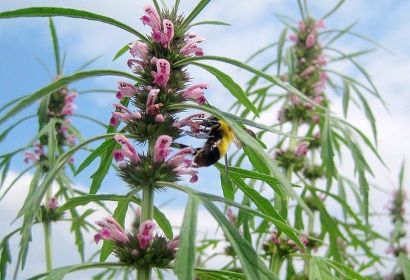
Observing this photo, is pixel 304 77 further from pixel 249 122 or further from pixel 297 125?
pixel 249 122

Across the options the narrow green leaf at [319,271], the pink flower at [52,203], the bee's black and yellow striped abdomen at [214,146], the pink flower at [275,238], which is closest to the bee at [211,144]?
the bee's black and yellow striped abdomen at [214,146]

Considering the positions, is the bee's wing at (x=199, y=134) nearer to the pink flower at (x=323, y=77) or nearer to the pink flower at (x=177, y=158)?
the pink flower at (x=177, y=158)

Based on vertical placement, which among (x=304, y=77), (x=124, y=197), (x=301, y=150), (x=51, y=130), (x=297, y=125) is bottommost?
(x=124, y=197)

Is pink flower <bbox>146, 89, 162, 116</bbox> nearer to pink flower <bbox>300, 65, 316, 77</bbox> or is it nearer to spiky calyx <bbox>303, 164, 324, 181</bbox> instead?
pink flower <bbox>300, 65, 316, 77</bbox>

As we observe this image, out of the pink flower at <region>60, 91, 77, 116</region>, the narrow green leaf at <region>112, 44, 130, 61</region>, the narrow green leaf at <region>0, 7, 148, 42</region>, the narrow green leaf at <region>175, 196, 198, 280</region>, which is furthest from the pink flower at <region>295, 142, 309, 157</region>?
the narrow green leaf at <region>175, 196, 198, 280</region>

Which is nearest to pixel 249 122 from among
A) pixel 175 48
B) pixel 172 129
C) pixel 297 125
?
pixel 172 129

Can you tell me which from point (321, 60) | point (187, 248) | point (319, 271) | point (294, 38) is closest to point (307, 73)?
point (321, 60)
